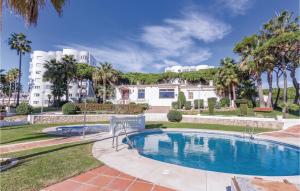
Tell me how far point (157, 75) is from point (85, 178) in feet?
140

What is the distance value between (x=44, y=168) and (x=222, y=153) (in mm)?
9696

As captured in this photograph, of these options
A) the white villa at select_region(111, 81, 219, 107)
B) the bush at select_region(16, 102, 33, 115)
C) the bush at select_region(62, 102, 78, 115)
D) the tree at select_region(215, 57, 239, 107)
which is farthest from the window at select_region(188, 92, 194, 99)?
the bush at select_region(16, 102, 33, 115)

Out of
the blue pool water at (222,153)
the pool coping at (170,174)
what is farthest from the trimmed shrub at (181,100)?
the pool coping at (170,174)

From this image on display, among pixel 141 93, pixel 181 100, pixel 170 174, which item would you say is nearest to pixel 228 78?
pixel 181 100

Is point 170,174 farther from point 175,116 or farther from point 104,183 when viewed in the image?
point 175,116

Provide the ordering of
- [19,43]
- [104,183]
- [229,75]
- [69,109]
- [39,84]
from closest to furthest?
[104,183] < [69,109] < [229,75] < [19,43] < [39,84]

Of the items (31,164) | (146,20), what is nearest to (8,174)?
(31,164)

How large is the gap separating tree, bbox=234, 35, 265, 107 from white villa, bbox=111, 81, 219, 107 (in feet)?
24.2

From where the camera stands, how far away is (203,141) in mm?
14773

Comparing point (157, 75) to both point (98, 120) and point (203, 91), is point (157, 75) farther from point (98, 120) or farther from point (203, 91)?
point (98, 120)

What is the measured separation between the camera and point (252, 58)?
29672 mm

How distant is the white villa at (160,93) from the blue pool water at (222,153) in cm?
2067

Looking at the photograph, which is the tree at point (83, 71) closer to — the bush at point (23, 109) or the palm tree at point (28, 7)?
the bush at point (23, 109)

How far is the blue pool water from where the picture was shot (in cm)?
903
